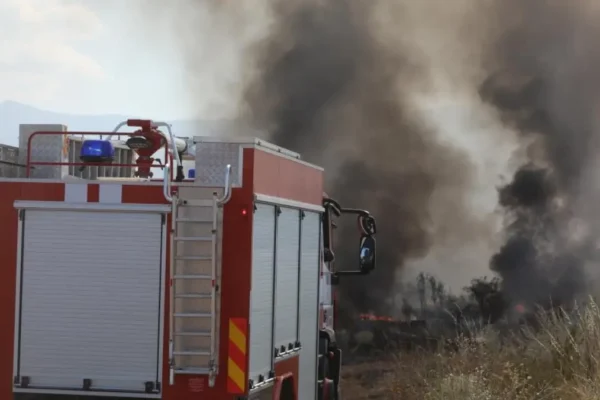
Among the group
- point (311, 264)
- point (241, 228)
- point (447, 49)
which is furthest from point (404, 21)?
point (241, 228)

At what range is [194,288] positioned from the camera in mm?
6855

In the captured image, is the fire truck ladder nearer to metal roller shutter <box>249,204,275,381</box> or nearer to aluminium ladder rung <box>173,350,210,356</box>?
aluminium ladder rung <box>173,350,210,356</box>

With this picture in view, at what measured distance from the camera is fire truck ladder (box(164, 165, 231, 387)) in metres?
6.79

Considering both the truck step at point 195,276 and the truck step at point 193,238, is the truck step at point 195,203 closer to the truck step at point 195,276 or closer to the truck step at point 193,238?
the truck step at point 193,238

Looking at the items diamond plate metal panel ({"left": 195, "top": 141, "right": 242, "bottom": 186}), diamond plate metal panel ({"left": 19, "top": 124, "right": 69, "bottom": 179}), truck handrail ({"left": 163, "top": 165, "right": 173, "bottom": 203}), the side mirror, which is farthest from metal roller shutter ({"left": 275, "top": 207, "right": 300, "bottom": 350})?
the side mirror

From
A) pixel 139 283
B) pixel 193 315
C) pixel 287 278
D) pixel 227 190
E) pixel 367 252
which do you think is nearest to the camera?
pixel 193 315

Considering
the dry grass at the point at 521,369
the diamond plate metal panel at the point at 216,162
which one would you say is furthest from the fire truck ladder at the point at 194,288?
the dry grass at the point at 521,369

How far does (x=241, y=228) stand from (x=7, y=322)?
180cm

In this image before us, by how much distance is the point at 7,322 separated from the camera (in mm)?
7098

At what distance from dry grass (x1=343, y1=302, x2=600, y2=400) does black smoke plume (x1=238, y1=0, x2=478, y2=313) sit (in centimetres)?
1582

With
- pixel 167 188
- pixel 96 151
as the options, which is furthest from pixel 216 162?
pixel 96 151

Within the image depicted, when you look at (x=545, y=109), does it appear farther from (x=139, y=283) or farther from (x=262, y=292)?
(x=139, y=283)

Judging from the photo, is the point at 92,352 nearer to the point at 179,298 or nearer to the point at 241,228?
the point at 179,298

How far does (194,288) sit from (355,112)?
76.0 ft
